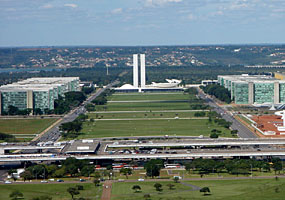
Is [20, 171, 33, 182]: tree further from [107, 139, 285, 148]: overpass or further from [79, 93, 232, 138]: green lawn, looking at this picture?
[79, 93, 232, 138]: green lawn

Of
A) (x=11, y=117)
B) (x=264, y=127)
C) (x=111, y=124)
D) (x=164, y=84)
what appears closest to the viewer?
(x=264, y=127)

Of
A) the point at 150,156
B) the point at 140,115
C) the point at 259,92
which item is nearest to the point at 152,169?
the point at 150,156

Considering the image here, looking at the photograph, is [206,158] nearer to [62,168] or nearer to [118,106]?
[62,168]

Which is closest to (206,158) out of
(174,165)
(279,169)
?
(174,165)

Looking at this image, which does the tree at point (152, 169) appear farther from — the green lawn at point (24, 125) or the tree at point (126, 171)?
the green lawn at point (24, 125)

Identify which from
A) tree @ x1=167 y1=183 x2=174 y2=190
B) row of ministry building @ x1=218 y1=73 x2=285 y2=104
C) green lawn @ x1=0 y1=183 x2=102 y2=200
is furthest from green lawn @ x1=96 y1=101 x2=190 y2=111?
tree @ x1=167 y1=183 x2=174 y2=190

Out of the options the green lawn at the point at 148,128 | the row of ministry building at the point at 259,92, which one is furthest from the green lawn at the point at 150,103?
the green lawn at the point at 148,128
